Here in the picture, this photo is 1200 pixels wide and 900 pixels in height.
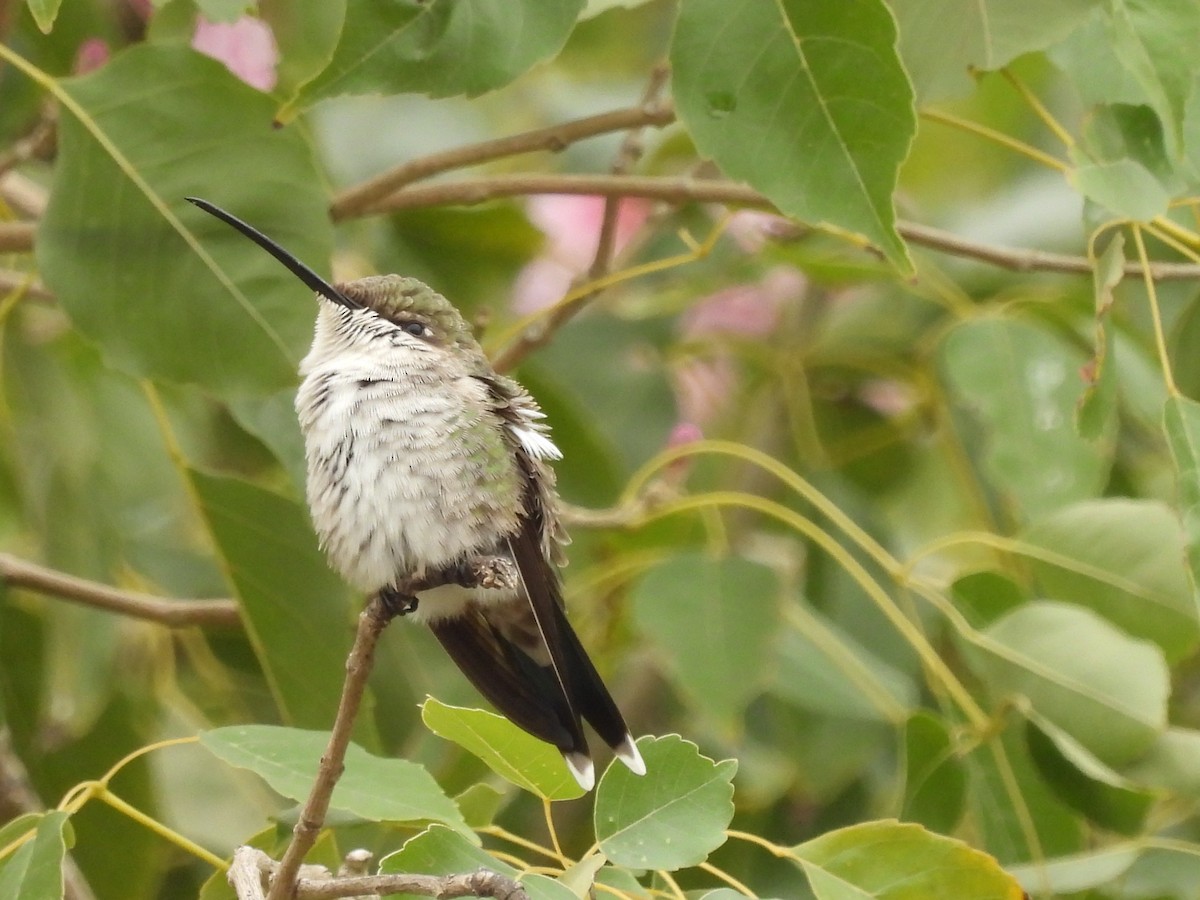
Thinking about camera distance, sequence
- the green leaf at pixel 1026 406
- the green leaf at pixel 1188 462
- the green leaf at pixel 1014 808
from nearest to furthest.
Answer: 1. the green leaf at pixel 1188 462
2. the green leaf at pixel 1014 808
3. the green leaf at pixel 1026 406

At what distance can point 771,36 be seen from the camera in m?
1.45

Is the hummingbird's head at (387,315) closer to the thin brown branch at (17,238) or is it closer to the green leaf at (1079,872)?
the thin brown branch at (17,238)

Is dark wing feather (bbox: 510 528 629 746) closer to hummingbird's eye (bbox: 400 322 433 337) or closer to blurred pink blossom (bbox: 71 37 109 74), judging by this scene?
hummingbird's eye (bbox: 400 322 433 337)

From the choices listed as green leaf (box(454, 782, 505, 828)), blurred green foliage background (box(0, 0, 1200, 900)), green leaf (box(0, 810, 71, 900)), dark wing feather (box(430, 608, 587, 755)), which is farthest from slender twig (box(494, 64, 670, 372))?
green leaf (box(0, 810, 71, 900))

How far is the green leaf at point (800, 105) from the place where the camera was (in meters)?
1.41

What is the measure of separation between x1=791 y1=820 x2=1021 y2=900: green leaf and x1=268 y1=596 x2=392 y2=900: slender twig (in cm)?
42

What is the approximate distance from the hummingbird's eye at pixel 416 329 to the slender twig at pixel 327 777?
53 cm

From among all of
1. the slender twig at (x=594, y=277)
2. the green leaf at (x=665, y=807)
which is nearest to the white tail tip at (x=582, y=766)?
the green leaf at (x=665, y=807)

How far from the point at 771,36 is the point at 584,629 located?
1.15 meters

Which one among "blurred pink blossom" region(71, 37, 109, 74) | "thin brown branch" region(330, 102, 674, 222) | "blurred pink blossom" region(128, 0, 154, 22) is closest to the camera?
"thin brown branch" region(330, 102, 674, 222)

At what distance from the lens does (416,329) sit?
1625mm

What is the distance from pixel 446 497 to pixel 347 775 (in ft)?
0.88

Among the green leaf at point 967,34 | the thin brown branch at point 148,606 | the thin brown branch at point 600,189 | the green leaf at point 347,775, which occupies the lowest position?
the thin brown branch at point 148,606

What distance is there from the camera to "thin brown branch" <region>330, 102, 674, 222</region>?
5.65 ft
